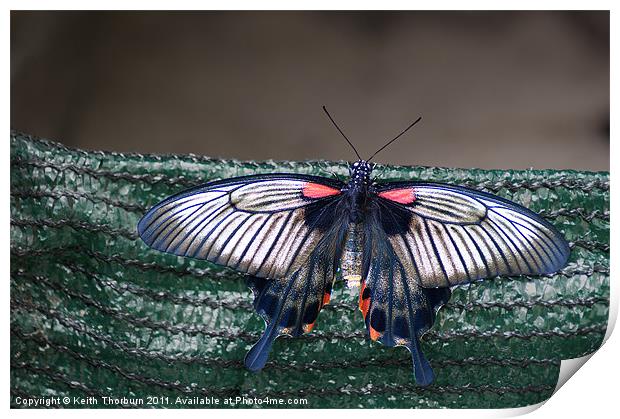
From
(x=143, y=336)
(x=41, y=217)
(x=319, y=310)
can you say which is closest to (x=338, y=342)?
(x=319, y=310)

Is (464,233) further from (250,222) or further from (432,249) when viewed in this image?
(250,222)

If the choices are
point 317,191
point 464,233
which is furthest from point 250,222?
point 464,233

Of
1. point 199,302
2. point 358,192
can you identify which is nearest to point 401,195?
point 358,192

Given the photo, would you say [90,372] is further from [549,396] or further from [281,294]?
[549,396]

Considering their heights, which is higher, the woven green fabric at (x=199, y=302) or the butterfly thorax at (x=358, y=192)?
the butterfly thorax at (x=358, y=192)

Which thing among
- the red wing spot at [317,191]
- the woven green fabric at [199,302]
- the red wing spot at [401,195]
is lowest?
the woven green fabric at [199,302]
